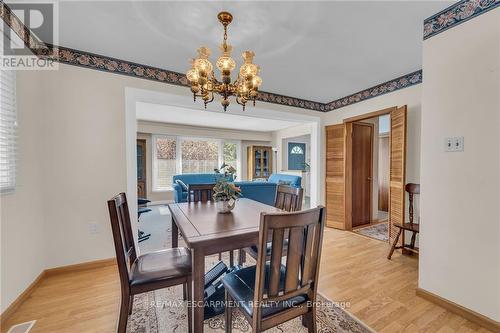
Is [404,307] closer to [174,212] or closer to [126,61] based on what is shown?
[174,212]

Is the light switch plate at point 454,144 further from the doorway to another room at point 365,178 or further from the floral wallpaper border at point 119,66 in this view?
the doorway to another room at point 365,178

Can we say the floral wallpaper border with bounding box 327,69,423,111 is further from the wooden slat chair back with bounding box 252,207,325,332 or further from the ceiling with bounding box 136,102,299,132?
the wooden slat chair back with bounding box 252,207,325,332

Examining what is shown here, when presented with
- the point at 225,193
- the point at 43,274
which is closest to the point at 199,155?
the point at 43,274

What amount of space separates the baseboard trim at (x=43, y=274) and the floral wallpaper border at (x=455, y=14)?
4.08 metres

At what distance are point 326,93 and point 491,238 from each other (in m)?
2.85

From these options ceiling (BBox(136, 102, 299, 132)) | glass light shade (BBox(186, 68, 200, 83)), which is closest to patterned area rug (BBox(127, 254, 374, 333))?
glass light shade (BBox(186, 68, 200, 83))

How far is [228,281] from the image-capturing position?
1.31 meters

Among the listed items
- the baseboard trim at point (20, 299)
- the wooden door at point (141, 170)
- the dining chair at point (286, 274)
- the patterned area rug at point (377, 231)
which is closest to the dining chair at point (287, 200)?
the dining chair at point (286, 274)

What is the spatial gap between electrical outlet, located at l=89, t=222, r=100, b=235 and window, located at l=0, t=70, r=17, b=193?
0.88 meters

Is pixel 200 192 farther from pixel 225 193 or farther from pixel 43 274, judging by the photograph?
pixel 43 274

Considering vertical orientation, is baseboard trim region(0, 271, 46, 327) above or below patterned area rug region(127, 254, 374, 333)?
above

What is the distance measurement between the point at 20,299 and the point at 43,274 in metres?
0.49

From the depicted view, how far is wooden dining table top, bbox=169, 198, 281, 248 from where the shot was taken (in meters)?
1.25

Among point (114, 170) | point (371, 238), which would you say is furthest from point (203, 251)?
point (371, 238)
